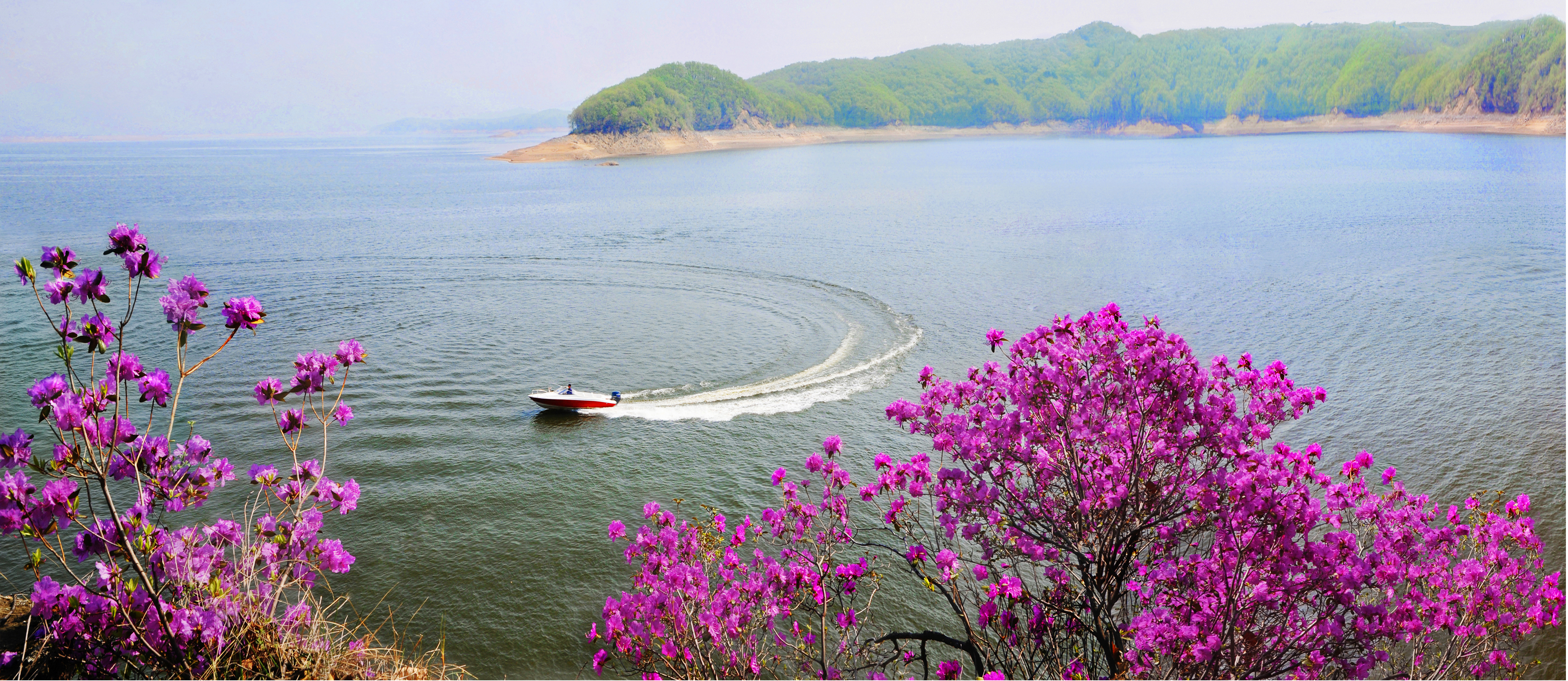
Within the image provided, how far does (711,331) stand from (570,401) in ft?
40.0

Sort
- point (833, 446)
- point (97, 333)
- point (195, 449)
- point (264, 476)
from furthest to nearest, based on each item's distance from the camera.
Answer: point (833, 446), point (264, 476), point (195, 449), point (97, 333)

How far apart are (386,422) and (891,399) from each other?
59.9 feet

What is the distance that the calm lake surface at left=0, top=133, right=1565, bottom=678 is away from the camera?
23250mm

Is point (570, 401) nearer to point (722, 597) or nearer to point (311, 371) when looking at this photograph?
point (722, 597)

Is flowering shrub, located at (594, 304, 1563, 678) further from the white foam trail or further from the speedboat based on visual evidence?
the speedboat

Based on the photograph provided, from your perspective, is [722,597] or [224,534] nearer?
[224,534]

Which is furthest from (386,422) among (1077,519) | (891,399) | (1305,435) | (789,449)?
(1305,435)

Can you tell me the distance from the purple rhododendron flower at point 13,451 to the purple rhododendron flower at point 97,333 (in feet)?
3.12

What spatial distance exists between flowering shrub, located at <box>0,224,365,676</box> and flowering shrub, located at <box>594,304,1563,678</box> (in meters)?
4.95

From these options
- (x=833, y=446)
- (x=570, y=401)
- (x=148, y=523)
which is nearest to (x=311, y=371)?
(x=148, y=523)

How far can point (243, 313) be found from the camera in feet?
24.8

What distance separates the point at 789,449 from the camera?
27.4 metres

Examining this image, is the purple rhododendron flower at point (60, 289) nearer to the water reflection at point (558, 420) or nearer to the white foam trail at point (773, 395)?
the water reflection at point (558, 420)

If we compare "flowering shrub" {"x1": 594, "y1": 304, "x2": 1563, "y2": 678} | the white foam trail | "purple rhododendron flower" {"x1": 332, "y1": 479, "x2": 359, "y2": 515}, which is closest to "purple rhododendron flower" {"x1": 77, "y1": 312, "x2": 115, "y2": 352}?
"purple rhododendron flower" {"x1": 332, "y1": 479, "x2": 359, "y2": 515}
